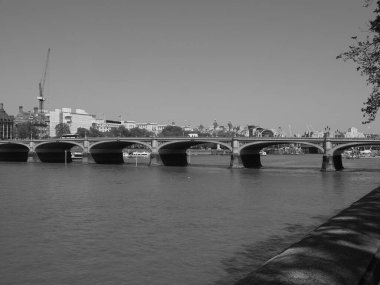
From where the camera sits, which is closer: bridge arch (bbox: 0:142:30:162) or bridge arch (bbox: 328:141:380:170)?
bridge arch (bbox: 328:141:380:170)

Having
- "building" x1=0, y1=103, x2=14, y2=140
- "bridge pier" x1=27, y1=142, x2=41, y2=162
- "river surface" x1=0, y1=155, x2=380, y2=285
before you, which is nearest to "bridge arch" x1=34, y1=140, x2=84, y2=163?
"bridge pier" x1=27, y1=142, x2=41, y2=162

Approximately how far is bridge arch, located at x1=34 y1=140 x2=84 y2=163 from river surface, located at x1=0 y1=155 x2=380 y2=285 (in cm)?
5839

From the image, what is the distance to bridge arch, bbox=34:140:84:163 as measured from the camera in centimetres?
9344

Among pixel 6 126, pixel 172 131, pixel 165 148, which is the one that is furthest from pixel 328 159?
pixel 6 126

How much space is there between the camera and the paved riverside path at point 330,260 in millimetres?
7262

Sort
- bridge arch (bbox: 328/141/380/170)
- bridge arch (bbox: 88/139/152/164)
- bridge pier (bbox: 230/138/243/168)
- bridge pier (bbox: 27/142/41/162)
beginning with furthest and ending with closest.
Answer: bridge pier (bbox: 27/142/41/162)
bridge arch (bbox: 88/139/152/164)
bridge pier (bbox: 230/138/243/168)
bridge arch (bbox: 328/141/380/170)

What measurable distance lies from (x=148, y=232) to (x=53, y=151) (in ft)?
272

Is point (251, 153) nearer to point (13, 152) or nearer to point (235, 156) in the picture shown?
point (235, 156)

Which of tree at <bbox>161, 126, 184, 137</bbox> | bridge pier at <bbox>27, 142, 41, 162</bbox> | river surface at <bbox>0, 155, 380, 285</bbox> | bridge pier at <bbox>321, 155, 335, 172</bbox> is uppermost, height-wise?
tree at <bbox>161, 126, 184, 137</bbox>

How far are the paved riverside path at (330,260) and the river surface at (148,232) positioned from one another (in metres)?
3.73

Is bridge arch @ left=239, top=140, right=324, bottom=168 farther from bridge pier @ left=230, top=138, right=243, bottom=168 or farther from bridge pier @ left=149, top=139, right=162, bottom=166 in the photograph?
bridge pier @ left=149, top=139, right=162, bottom=166

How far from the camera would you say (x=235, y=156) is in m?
73.0

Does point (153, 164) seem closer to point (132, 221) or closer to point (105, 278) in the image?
point (132, 221)

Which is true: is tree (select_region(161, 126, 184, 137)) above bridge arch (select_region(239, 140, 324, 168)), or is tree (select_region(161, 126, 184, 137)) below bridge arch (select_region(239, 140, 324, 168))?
above
